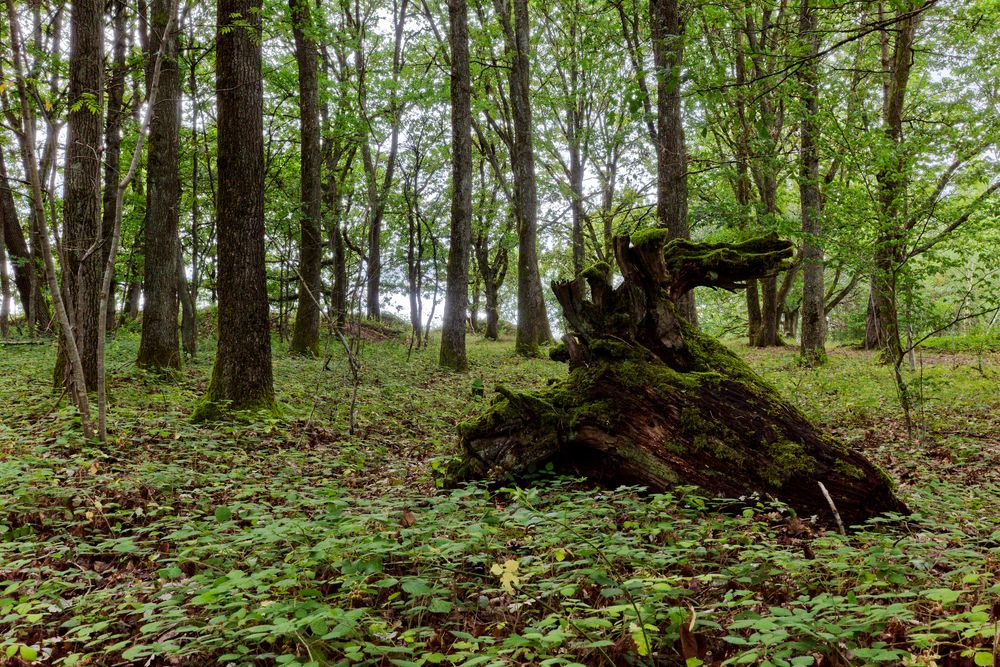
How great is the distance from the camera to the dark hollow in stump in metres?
4.63

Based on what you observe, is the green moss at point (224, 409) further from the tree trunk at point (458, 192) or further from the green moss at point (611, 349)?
the tree trunk at point (458, 192)

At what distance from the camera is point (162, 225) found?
34.0 feet

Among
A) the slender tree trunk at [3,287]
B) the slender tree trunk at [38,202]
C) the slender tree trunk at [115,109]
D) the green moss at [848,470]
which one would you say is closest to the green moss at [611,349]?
the green moss at [848,470]

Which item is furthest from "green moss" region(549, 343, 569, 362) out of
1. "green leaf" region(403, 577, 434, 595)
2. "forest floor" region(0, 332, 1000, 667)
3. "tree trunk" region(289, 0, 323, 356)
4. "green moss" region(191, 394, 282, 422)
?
"tree trunk" region(289, 0, 323, 356)

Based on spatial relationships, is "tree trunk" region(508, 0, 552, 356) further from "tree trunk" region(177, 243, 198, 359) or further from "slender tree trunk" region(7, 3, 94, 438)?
"slender tree trunk" region(7, 3, 94, 438)

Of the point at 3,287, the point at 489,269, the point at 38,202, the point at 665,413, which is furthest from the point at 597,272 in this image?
the point at 489,269

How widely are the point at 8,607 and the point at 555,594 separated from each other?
2759 millimetres

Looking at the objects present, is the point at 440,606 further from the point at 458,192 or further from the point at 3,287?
the point at 3,287

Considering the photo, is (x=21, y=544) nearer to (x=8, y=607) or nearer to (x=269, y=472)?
(x=8, y=607)

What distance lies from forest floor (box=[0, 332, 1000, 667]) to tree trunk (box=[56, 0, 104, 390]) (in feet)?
5.21

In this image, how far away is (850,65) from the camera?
16.1m

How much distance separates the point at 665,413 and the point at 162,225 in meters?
9.64

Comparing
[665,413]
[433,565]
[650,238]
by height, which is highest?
[650,238]

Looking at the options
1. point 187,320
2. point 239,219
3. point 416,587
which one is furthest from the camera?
point 187,320
